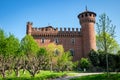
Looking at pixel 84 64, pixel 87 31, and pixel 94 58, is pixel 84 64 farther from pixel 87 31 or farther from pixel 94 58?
pixel 87 31

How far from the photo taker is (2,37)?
2938cm

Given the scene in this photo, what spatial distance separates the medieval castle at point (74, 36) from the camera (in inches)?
2158

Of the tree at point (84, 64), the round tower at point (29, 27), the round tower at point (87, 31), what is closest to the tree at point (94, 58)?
the tree at point (84, 64)

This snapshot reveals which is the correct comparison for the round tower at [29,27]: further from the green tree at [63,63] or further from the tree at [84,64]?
the tree at [84,64]

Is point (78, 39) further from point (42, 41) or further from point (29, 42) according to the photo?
point (29, 42)

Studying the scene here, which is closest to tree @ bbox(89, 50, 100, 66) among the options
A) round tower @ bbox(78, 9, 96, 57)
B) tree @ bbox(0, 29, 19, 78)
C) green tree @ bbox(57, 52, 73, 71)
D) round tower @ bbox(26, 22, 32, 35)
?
green tree @ bbox(57, 52, 73, 71)

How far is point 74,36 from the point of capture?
5669 centimetres

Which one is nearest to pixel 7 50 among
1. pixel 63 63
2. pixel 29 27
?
pixel 63 63

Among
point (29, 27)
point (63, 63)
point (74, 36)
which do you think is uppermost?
point (29, 27)

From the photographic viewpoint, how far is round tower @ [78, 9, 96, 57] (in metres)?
54.3

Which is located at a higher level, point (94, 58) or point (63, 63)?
point (94, 58)

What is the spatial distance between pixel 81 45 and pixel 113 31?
33355 mm

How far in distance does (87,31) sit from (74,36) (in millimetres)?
3666

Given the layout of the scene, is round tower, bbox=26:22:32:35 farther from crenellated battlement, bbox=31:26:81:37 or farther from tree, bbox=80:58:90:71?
tree, bbox=80:58:90:71
